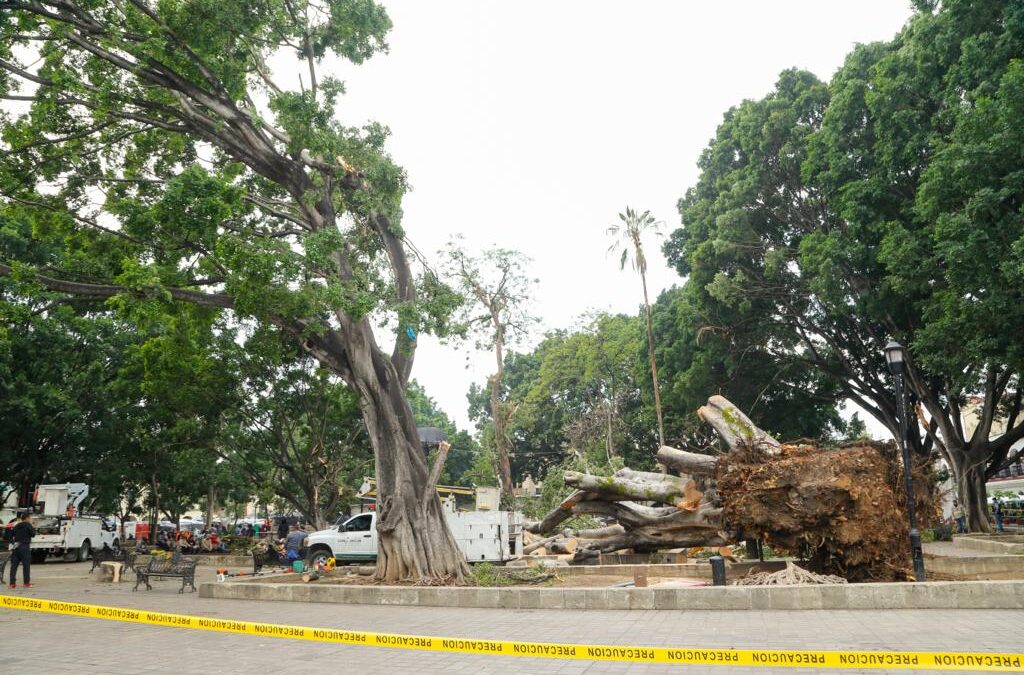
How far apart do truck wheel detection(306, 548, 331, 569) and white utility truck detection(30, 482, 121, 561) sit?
43.5ft

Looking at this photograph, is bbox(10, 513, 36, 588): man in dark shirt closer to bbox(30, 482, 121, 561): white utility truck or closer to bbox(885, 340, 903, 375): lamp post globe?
bbox(30, 482, 121, 561): white utility truck

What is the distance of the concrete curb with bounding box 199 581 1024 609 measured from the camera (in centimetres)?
916

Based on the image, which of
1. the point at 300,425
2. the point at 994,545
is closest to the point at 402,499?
the point at 994,545

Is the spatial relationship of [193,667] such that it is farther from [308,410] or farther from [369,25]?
[308,410]

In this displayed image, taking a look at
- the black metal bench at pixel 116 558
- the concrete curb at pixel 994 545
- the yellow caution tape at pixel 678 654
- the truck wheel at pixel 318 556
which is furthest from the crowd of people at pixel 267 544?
the concrete curb at pixel 994 545

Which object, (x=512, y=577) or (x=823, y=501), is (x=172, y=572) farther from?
(x=823, y=501)

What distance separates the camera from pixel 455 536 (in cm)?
1852

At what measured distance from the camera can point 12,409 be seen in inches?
1023

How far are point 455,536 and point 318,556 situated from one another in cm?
390

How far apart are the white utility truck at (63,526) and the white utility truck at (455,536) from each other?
13049mm

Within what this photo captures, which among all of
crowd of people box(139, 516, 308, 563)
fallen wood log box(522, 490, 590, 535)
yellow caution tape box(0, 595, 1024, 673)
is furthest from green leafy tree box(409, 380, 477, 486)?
yellow caution tape box(0, 595, 1024, 673)

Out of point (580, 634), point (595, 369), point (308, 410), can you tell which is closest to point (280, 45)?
point (580, 634)

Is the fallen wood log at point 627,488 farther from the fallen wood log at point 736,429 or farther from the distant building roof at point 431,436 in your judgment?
the distant building roof at point 431,436

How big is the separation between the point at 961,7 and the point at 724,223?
9.91 m
